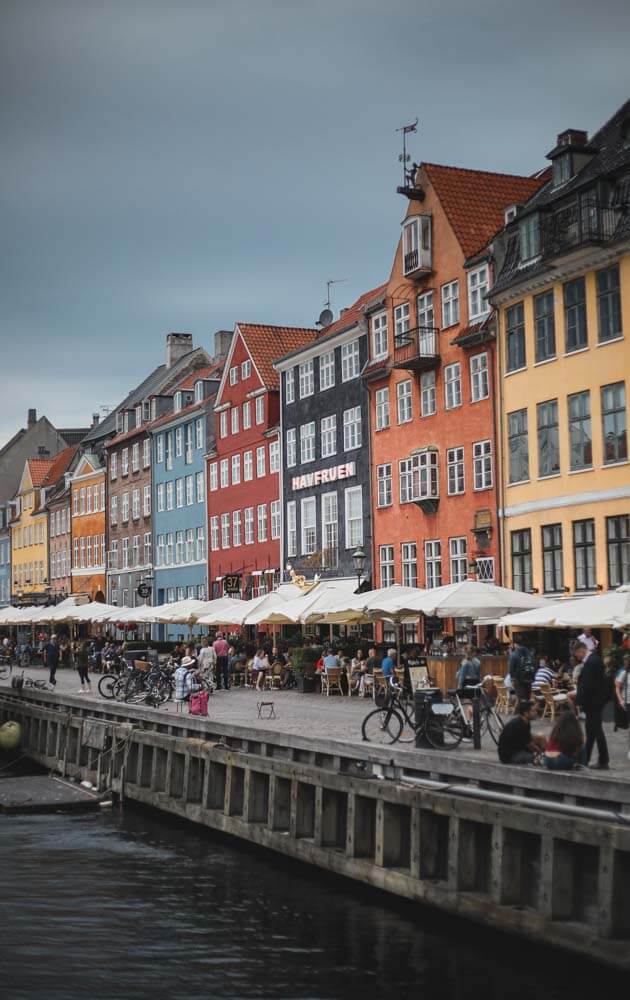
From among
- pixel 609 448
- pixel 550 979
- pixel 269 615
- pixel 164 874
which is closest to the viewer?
pixel 550 979

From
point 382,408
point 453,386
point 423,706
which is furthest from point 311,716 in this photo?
→ point 382,408

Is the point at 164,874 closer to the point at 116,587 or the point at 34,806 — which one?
the point at 34,806

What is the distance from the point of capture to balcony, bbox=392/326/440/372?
4569cm

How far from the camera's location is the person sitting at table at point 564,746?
17.4 m

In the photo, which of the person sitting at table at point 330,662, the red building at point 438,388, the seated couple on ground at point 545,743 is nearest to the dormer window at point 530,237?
the red building at point 438,388

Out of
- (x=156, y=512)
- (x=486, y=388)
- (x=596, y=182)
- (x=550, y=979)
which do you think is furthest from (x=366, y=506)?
(x=550, y=979)

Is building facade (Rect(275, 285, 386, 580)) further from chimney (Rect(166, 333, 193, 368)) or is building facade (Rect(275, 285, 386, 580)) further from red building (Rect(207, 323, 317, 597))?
chimney (Rect(166, 333, 193, 368))

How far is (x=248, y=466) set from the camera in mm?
64000

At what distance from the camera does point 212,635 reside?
58.1 m

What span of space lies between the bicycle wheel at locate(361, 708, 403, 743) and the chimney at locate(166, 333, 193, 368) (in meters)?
66.2

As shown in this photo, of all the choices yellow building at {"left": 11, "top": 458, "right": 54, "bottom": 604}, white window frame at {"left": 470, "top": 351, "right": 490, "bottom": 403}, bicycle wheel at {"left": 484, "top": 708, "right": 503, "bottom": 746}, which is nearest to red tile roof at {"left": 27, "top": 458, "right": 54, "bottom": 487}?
yellow building at {"left": 11, "top": 458, "right": 54, "bottom": 604}

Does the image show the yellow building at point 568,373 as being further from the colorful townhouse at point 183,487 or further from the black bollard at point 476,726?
the colorful townhouse at point 183,487

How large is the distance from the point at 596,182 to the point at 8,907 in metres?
25.5

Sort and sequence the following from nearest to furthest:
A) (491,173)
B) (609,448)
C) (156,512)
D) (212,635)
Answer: (609,448) < (491,173) < (212,635) < (156,512)
